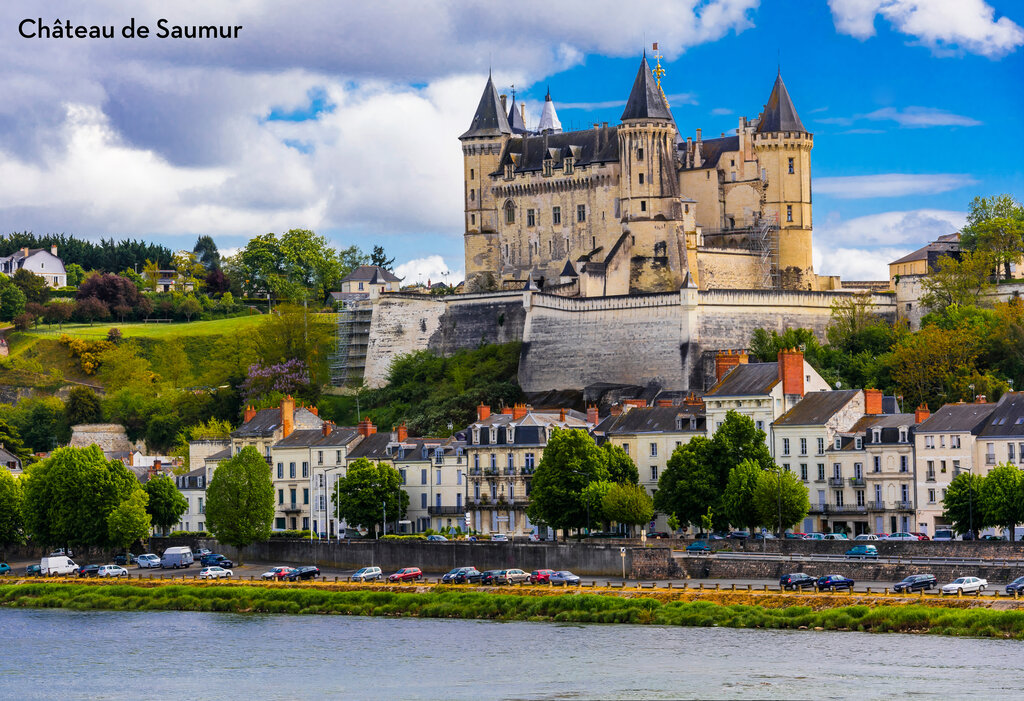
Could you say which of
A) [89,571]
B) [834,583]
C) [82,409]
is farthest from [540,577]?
[82,409]

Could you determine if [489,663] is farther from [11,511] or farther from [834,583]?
[11,511]

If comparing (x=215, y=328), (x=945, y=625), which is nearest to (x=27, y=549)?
(x=945, y=625)

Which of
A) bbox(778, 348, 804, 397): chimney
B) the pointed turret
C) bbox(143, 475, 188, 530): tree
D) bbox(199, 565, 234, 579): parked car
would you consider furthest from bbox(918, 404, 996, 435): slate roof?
the pointed turret

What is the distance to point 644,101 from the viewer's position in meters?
102

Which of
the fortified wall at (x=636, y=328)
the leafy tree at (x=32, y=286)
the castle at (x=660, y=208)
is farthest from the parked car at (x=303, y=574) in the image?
the leafy tree at (x=32, y=286)

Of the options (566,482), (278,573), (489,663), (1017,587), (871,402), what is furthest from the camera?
(871,402)

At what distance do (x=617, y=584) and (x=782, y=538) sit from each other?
21.2 feet

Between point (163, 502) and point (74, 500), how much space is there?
5.67m

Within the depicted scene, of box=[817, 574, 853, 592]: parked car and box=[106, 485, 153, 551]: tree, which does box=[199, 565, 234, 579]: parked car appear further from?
box=[817, 574, 853, 592]: parked car

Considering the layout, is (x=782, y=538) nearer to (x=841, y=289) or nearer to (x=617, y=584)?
(x=617, y=584)

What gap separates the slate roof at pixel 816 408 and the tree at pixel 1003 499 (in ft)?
30.5

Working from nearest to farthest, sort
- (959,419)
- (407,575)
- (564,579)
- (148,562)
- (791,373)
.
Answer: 1. (564,579)
2. (407,575)
3. (959,419)
4. (791,373)
5. (148,562)

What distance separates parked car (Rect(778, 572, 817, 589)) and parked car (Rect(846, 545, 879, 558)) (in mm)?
2120

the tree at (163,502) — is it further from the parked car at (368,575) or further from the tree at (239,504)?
the parked car at (368,575)
